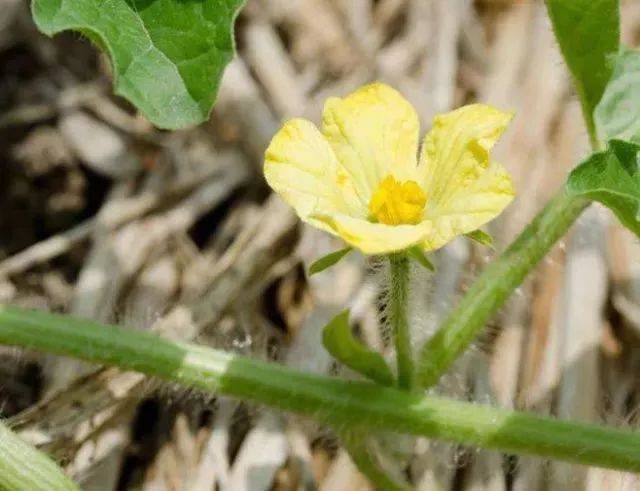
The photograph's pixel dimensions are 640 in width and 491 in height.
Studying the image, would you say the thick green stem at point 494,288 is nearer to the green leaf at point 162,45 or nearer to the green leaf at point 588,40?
the green leaf at point 588,40

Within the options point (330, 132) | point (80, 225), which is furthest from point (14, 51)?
point (330, 132)

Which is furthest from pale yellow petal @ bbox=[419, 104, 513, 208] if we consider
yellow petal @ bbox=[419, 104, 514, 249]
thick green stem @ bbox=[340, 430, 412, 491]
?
thick green stem @ bbox=[340, 430, 412, 491]

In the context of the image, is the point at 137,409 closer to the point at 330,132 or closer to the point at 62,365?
the point at 62,365

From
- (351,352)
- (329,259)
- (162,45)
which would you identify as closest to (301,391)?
(351,352)

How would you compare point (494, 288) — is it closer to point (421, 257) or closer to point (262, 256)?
point (421, 257)

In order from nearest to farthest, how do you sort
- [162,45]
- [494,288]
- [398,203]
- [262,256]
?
[398,203], [162,45], [494,288], [262,256]
